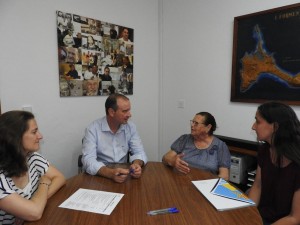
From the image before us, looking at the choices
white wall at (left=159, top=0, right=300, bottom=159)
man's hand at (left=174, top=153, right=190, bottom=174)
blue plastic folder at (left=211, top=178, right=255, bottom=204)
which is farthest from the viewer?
white wall at (left=159, top=0, right=300, bottom=159)

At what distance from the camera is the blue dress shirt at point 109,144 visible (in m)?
1.97

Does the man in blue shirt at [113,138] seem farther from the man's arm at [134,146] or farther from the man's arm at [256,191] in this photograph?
the man's arm at [256,191]

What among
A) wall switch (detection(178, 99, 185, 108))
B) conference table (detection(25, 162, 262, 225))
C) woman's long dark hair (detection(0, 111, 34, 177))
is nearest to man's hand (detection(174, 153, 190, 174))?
conference table (detection(25, 162, 262, 225))

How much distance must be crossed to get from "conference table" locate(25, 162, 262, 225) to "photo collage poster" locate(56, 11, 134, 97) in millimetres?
1228

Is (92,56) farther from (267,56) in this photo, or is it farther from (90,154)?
(267,56)

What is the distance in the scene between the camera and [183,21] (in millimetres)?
3109

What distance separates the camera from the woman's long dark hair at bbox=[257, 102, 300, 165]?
1.39 m

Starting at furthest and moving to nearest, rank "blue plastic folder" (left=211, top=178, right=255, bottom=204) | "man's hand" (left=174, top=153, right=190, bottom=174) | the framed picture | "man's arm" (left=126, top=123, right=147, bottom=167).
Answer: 1. the framed picture
2. "man's arm" (left=126, top=123, right=147, bottom=167)
3. "man's hand" (left=174, top=153, right=190, bottom=174)
4. "blue plastic folder" (left=211, top=178, right=255, bottom=204)

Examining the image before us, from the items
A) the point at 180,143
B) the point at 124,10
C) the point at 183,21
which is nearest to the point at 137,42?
the point at 124,10

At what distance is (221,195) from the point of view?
1.35 metres

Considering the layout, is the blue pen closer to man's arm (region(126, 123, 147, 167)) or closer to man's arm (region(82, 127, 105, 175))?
man's arm (region(82, 127, 105, 175))

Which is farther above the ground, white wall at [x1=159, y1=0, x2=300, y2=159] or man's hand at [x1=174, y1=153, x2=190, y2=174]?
white wall at [x1=159, y1=0, x2=300, y2=159]

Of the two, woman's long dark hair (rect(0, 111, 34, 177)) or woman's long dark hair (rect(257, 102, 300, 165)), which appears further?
woman's long dark hair (rect(257, 102, 300, 165))

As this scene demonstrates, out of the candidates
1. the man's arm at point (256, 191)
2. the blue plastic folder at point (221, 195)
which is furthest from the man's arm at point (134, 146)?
the man's arm at point (256, 191)
